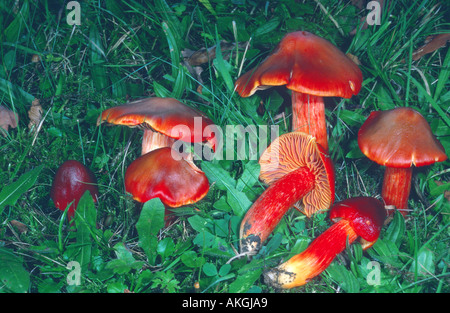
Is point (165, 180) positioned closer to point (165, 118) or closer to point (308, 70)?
point (165, 118)

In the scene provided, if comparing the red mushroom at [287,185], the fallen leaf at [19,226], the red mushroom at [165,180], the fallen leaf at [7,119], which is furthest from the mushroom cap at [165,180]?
the fallen leaf at [7,119]

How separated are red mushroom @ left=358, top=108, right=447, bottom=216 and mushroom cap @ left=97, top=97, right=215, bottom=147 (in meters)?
1.04

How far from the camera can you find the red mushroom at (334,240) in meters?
2.20

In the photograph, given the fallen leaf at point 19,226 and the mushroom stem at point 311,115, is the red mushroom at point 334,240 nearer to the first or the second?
the mushroom stem at point 311,115

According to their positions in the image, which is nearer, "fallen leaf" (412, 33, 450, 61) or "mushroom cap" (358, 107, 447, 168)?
"mushroom cap" (358, 107, 447, 168)

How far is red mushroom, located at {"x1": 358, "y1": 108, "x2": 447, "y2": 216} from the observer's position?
230 centimetres

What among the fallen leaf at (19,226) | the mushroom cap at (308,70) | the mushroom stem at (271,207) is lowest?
the fallen leaf at (19,226)

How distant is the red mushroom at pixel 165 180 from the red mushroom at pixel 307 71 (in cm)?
67

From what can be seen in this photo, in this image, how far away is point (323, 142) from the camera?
2.76 metres

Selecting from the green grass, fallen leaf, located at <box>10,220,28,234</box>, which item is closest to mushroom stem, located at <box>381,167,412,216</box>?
the green grass

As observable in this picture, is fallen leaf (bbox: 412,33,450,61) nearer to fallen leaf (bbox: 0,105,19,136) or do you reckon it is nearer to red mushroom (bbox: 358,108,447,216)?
red mushroom (bbox: 358,108,447,216)

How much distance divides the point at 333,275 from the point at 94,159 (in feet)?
5.97

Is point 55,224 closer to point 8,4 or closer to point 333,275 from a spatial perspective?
point 333,275

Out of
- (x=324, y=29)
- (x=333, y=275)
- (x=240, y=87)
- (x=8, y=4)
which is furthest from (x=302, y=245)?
(x=8, y=4)
